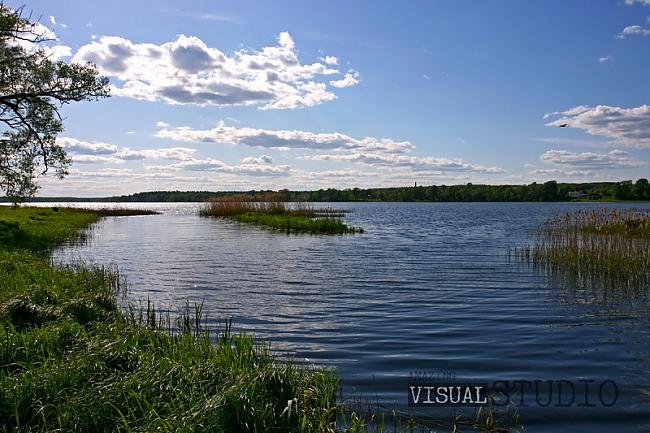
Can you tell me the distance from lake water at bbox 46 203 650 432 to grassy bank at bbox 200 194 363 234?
1614 centimetres

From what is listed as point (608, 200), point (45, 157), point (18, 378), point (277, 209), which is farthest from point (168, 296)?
point (608, 200)

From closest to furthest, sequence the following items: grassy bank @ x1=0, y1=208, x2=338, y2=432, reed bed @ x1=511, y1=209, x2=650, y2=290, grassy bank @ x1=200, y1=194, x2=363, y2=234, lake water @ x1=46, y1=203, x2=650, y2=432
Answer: grassy bank @ x1=0, y1=208, x2=338, y2=432 → lake water @ x1=46, y1=203, x2=650, y2=432 → reed bed @ x1=511, y1=209, x2=650, y2=290 → grassy bank @ x1=200, y1=194, x2=363, y2=234

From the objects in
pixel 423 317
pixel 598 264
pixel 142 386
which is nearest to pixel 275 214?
pixel 598 264

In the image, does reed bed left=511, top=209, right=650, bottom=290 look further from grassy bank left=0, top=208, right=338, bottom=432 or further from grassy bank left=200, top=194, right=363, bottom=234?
grassy bank left=200, top=194, right=363, bottom=234

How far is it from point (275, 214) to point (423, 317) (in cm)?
4303

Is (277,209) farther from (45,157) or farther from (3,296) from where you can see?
(3,296)

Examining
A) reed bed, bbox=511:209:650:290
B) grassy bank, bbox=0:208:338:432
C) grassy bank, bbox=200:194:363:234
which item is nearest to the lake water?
reed bed, bbox=511:209:650:290

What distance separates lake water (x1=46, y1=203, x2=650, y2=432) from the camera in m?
8.70

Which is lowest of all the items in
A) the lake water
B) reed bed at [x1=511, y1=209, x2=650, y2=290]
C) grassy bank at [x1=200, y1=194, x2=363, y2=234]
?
the lake water

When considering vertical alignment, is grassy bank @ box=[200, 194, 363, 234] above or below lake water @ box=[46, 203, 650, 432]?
above

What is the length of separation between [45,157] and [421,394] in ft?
90.7

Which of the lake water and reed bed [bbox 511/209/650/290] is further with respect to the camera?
reed bed [bbox 511/209/650/290]

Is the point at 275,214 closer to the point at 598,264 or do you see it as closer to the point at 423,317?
the point at 598,264

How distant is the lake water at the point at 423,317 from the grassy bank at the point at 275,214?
1614 centimetres
